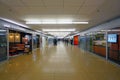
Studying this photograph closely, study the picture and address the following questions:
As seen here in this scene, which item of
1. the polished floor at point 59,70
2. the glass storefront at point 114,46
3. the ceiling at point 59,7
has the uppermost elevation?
the ceiling at point 59,7

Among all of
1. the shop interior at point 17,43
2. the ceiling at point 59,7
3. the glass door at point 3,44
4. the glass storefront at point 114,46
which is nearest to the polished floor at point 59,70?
the glass storefront at point 114,46

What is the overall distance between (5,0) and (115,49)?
660 cm

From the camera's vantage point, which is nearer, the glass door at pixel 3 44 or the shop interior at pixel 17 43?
the glass door at pixel 3 44

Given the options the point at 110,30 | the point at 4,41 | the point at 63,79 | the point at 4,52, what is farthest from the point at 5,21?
the point at 110,30

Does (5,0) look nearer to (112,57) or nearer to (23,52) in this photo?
(112,57)

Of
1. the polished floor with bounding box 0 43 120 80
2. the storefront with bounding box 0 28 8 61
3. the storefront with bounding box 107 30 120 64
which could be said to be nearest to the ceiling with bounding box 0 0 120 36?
the storefront with bounding box 107 30 120 64

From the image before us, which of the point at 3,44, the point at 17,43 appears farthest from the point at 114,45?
the point at 17,43

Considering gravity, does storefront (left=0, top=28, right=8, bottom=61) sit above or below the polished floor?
above

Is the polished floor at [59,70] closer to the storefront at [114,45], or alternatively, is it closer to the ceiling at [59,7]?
the storefront at [114,45]

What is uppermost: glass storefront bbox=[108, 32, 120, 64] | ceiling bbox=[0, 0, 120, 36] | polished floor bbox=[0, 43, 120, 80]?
ceiling bbox=[0, 0, 120, 36]

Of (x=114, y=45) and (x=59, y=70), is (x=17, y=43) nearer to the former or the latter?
(x=59, y=70)

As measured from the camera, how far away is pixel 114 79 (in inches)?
188

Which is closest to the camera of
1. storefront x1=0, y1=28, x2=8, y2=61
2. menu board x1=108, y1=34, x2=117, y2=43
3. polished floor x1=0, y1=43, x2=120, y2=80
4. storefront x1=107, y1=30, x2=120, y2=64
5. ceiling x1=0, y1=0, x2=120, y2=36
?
ceiling x1=0, y1=0, x2=120, y2=36

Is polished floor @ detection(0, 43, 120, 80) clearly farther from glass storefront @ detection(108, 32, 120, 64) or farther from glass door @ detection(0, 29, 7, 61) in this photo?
glass door @ detection(0, 29, 7, 61)
